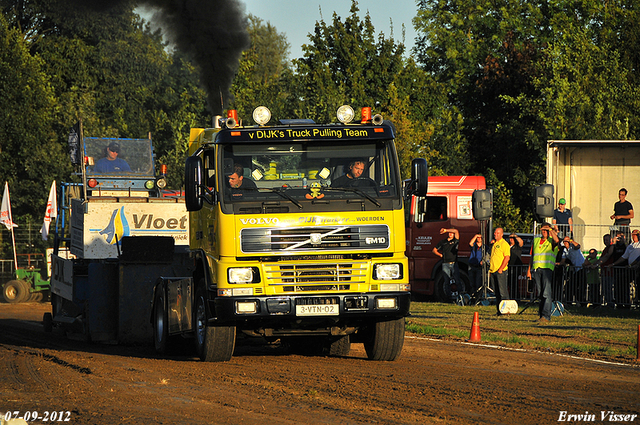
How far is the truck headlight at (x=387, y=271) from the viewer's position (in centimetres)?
1080

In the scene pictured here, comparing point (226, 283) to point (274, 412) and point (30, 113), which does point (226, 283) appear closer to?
point (274, 412)

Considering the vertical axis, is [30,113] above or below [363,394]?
above

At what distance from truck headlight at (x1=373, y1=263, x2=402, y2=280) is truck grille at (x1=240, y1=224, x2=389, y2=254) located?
0.86 ft

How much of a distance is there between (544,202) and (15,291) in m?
18.0

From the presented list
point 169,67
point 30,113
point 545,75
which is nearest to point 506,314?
point 545,75

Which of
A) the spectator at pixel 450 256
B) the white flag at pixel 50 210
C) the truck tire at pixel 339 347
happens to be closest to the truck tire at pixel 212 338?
the truck tire at pixel 339 347

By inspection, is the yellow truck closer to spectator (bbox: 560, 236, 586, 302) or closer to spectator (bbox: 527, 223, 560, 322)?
spectator (bbox: 527, 223, 560, 322)

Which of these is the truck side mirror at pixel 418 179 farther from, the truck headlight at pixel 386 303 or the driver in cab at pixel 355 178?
the truck headlight at pixel 386 303

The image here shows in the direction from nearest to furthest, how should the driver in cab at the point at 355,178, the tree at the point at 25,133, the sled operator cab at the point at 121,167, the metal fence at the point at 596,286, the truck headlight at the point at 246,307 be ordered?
the truck headlight at the point at 246,307
the driver in cab at the point at 355,178
the metal fence at the point at 596,286
the sled operator cab at the point at 121,167
the tree at the point at 25,133

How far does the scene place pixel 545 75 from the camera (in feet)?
113

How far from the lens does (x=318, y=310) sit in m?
10.6

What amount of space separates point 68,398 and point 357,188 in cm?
419

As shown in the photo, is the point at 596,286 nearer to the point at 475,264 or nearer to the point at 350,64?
the point at 475,264

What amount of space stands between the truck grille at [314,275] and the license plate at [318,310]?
0.21 meters
